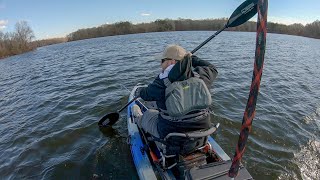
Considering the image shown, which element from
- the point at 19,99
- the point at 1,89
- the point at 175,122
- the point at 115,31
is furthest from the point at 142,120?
the point at 115,31

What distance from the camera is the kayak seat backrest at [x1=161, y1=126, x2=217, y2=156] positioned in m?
3.88

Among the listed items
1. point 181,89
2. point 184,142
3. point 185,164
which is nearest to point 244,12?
point 181,89

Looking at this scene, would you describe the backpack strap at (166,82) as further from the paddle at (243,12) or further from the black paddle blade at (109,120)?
the black paddle blade at (109,120)

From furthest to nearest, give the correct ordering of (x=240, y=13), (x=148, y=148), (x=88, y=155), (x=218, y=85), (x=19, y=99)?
(x=19, y=99) < (x=218, y=85) < (x=88, y=155) < (x=148, y=148) < (x=240, y=13)

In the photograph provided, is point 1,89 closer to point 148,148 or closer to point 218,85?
point 218,85

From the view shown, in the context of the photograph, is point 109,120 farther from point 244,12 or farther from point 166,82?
point 244,12

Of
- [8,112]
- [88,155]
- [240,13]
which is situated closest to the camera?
[240,13]

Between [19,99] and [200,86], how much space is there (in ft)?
37.4

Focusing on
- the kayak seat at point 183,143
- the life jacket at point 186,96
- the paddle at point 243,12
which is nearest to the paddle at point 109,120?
the kayak seat at point 183,143

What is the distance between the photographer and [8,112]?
1059cm

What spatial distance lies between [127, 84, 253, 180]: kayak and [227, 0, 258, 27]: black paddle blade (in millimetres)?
1728

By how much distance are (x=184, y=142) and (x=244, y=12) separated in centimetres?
209

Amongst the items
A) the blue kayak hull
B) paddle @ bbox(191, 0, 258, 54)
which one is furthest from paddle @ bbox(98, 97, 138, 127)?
paddle @ bbox(191, 0, 258, 54)

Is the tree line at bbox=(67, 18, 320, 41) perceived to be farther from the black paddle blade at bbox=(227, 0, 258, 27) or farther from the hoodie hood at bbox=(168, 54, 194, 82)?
the hoodie hood at bbox=(168, 54, 194, 82)
